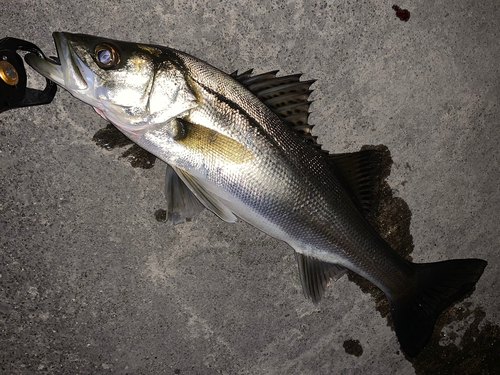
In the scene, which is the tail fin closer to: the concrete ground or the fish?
the fish

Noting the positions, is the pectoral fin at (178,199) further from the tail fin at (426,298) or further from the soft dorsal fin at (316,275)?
the tail fin at (426,298)

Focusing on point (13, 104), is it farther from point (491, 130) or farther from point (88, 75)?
point (491, 130)

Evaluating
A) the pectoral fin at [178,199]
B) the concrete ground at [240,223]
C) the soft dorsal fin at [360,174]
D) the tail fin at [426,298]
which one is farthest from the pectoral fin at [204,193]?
the tail fin at [426,298]

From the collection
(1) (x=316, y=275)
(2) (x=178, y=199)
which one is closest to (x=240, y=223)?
(2) (x=178, y=199)

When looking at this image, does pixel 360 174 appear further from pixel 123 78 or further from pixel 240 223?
pixel 123 78

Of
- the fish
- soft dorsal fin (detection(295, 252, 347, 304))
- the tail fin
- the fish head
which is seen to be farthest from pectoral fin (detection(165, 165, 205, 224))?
the tail fin

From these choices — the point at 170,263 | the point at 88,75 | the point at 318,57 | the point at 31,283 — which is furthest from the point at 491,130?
the point at 31,283

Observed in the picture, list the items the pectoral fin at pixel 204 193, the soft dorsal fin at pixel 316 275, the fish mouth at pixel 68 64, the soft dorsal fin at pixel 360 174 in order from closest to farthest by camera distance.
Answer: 1. the fish mouth at pixel 68 64
2. the pectoral fin at pixel 204 193
3. the soft dorsal fin at pixel 360 174
4. the soft dorsal fin at pixel 316 275
